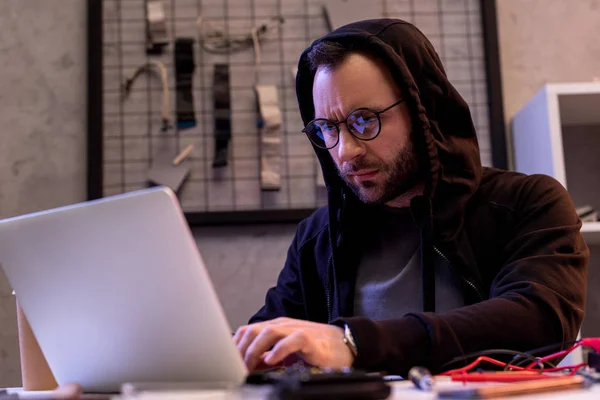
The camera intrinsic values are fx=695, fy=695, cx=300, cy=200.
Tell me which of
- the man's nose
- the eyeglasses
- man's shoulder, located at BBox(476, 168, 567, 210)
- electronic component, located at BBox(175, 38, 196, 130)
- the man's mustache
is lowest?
man's shoulder, located at BBox(476, 168, 567, 210)

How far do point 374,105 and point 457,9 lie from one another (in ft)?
3.12

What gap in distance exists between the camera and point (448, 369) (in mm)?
978

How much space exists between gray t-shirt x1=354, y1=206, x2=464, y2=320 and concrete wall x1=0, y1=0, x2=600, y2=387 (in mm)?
605

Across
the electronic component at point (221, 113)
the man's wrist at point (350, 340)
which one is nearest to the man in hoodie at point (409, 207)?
the man's wrist at point (350, 340)

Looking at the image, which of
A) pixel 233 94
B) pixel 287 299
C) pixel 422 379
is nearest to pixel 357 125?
pixel 287 299

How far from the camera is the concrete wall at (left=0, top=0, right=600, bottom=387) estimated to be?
6.72 ft

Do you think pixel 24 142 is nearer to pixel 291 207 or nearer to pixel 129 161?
pixel 129 161

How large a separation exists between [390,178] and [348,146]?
11 cm

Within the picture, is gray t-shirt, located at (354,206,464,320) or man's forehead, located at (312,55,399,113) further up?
man's forehead, located at (312,55,399,113)

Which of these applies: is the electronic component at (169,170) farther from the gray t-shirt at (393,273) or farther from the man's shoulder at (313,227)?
the gray t-shirt at (393,273)

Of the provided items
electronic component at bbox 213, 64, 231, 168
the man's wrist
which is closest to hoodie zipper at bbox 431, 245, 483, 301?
the man's wrist

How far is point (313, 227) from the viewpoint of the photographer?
161cm

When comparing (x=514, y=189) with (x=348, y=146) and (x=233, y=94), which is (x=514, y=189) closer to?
(x=348, y=146)

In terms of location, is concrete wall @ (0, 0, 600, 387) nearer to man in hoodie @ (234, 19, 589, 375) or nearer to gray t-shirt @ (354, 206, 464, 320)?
man in hoodie @ (234, 19, 589, 375)
